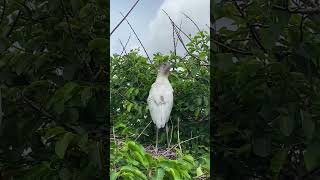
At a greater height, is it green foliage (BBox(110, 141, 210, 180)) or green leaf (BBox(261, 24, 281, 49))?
green leaf (BBox(261, 24, 281, 49))

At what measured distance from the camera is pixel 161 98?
4.17ft

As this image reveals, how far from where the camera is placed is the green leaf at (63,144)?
0.99 m

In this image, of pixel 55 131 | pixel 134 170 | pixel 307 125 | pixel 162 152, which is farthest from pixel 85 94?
pixel 307 125

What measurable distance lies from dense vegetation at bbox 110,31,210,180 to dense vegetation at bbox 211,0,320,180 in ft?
0.44

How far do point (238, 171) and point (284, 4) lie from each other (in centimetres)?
43

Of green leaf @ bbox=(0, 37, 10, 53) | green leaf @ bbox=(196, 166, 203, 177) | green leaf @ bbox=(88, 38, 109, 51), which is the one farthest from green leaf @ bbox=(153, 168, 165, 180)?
green leaf @ bbox=(0, 37, 10, 53)

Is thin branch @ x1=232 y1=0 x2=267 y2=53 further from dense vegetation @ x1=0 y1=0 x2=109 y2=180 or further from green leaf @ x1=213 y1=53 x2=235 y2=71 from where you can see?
dense vegetation @ x1=0 y1=0 x2=109 y2=180

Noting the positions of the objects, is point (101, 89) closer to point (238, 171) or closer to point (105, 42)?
point (105, 42)

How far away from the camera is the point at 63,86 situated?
1.10 m

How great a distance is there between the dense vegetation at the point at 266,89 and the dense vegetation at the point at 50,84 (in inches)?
11.4

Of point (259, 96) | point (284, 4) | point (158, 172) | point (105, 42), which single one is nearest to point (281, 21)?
point (284, 4)

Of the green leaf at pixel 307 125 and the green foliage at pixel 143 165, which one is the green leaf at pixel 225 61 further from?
the green foliage at pixel 143 165

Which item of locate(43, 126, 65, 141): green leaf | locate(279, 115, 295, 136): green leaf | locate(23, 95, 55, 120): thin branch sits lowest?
locate(43, 126, 65, 141): green leaf

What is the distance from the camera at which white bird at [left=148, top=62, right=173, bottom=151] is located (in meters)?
1.27
